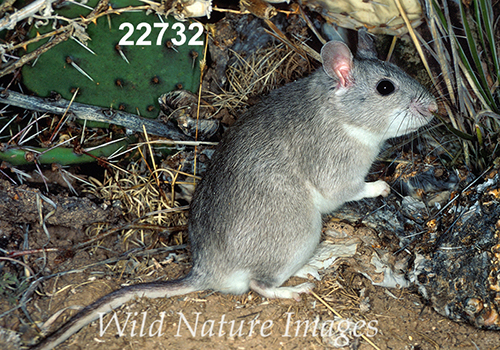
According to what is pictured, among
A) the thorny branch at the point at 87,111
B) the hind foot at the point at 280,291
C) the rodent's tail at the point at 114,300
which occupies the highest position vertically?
the thorny branch at the point at 87,111

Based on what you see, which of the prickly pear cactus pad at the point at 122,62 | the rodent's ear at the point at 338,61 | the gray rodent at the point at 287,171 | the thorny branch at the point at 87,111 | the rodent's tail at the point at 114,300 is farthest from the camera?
the thorny branch at the point at 87,111

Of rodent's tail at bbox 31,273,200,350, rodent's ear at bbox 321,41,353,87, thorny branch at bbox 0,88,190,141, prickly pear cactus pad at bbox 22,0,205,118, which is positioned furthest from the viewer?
thorny branch at bbox 0,88,190,141

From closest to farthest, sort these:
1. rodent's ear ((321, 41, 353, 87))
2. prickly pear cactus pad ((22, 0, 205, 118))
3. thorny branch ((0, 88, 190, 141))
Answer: rodent's ear ((321, 41, 353, 87)), prickly pear cactus pad ((22, 0, 205, 118)), thorny branch ((0, 88, 190, 141))

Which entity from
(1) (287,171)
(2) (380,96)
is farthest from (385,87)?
(1) (287,171)

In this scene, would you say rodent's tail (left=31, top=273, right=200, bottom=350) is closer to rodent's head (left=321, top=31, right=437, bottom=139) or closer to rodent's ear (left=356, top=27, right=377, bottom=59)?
rodent's head (left=321, top=31, right=437, bottom=139)

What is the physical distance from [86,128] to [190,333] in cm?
196

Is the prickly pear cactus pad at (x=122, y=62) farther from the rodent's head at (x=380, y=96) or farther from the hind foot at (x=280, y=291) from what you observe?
the hind foot at (x=280, y=291)

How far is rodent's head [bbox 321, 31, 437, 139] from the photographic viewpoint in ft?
11.0

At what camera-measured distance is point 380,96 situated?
3.36 m

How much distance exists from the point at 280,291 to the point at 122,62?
6.88 feet

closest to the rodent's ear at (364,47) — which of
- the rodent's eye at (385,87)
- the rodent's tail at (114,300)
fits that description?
the rodent's eye at (385,87)

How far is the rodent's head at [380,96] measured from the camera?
3346mm

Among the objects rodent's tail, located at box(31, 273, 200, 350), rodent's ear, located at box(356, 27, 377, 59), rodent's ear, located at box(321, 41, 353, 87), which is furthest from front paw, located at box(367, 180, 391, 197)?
rodent's tail, located at box(31, 273, 200, 350)

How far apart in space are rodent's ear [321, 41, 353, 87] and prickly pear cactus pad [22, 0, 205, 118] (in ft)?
3.58
